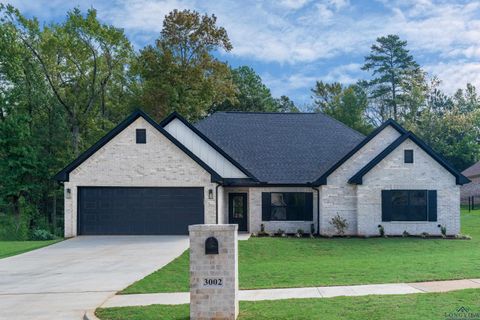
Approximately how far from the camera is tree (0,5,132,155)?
36.2 meters

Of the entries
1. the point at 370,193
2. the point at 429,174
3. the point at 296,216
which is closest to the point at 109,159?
the point at 296,216

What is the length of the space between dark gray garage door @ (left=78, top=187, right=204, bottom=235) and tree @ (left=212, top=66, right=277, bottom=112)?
28043 mm

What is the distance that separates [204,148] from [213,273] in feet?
50.0

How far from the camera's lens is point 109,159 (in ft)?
71.8

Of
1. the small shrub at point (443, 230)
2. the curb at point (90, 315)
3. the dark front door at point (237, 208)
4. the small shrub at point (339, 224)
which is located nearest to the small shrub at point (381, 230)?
the small shrub at point (339, 224)

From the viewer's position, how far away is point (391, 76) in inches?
2452

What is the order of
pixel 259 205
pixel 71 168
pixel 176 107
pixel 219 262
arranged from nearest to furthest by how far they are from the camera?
pixel 219 262, pixel 71 168, pixel 259 205, pixel 176 107

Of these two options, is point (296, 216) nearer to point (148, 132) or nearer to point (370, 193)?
point (370, 193)

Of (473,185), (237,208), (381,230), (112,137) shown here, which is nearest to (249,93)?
(473,185)

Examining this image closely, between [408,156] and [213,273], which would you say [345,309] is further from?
[408,156]

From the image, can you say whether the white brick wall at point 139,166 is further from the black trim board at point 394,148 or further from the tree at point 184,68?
the tree at point 184,68

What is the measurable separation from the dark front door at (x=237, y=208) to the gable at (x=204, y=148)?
201 cm

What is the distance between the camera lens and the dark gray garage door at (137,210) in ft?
71.9

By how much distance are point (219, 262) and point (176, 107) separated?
30771mm
